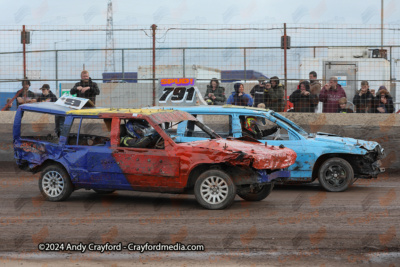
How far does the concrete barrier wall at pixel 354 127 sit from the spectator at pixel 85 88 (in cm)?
111

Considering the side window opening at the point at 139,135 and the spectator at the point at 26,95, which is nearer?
the side window opening at the point at 139,135

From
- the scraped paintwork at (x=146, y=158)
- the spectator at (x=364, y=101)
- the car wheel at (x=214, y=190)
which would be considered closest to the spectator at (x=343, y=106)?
the spectator at (x=364, y=101)

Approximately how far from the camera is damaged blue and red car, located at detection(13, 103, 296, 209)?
32.8 feet

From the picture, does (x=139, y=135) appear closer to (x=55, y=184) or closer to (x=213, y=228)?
(x=55, y=184)

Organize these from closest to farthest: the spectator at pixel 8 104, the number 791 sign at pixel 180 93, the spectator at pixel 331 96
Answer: the number 791 sign at pixel 180 93
the spectator at pixel 331 96
the spectator at pixel 8 104

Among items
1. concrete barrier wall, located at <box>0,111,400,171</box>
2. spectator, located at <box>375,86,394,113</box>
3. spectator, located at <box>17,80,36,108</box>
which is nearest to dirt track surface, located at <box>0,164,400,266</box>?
concrete barrier wall, located at <box>0,111,400,171</box>

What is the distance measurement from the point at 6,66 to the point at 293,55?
7350 mm

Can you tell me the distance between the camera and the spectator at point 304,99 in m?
16.6

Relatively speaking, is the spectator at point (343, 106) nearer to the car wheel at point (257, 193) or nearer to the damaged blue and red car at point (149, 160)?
the damaged blue and red car at point (149, 160)

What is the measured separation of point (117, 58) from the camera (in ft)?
57.1

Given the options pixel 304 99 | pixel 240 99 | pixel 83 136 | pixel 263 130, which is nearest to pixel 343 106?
pixel 304 99

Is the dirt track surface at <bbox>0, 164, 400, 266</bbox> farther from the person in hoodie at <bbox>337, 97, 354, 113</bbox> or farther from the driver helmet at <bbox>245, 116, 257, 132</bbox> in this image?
the person in hoodie at <bbox>337, 97, 354, 113</bbox>

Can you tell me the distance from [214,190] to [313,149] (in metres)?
2.91

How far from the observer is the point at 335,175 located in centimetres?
1229
